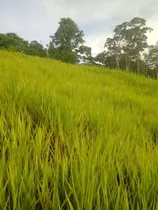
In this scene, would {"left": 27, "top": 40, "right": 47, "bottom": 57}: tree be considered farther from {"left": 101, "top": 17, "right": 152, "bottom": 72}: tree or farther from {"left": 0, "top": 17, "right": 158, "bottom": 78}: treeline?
{"left": 101, "top": 17, "right": 152, "bottom": 72}: tree

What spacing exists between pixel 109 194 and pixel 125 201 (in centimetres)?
7

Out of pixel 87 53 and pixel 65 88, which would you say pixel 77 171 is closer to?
pixel 65 88

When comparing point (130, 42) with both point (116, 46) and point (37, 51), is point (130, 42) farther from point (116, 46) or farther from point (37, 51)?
point (37, 51)

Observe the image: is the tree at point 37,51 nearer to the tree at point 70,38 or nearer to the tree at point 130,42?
the tree at point 70,38

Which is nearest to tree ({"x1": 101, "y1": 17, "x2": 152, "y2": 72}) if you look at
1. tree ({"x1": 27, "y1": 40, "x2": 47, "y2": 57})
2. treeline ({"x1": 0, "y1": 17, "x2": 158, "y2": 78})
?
treeline ({"x1": 0, "y1": 17, "x2": 158, "y2": 78})

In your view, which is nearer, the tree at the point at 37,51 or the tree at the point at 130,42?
the tree at the point at 37,51

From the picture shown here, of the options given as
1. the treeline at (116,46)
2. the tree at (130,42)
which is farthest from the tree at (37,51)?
the tree at (130,42)

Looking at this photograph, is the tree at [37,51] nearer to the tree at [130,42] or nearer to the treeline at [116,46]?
the treeline at [116,46]

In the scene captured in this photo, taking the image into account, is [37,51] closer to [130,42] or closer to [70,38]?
[70,38]

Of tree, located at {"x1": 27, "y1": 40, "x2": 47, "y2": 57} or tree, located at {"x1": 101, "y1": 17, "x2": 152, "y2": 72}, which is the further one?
tree, located at {"x1": 101, "y1": 17, "x2": 152, "y2": 72}

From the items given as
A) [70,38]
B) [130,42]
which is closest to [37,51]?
[70,38]

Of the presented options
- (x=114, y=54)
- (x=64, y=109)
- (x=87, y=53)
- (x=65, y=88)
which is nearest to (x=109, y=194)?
(x=64, y=109)

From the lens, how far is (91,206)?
602 mm

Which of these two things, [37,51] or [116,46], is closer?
[37,51]
